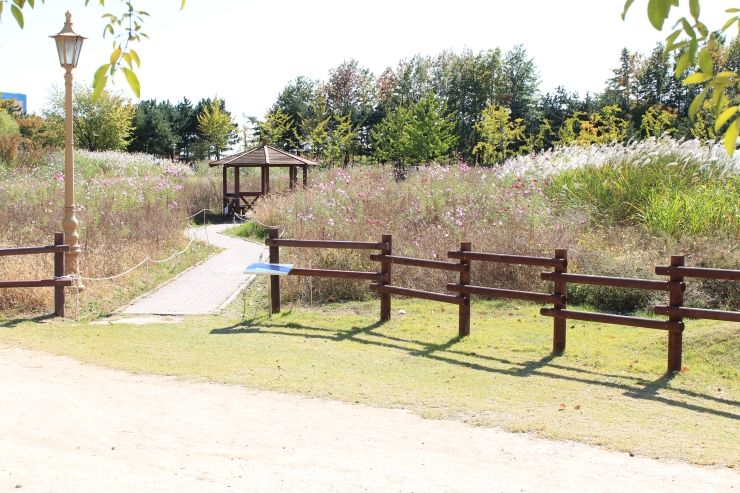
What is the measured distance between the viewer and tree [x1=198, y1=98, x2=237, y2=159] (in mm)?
61500

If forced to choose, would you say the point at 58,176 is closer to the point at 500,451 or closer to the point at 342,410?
the point at 342,410

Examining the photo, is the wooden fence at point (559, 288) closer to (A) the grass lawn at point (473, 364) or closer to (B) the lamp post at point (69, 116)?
(A) the grass lawn at point (473, 364)

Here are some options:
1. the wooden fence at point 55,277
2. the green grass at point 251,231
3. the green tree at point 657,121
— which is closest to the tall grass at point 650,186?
the green grass at point 251,231

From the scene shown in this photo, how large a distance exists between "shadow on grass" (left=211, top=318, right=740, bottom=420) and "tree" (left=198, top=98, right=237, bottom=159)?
51480 mm

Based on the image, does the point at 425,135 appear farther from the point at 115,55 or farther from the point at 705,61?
the point at 705,61

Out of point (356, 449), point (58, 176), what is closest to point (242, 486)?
point (356, 449)

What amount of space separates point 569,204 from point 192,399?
435 inches

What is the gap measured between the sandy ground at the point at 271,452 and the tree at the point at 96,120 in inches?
1969

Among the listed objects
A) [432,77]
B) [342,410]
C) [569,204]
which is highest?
[432,77]

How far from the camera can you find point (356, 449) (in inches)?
238

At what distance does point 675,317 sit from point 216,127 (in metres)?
55.9

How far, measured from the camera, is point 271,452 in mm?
5922

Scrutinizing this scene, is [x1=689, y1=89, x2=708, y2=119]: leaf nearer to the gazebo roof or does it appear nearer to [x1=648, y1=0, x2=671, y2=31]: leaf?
[x1=648, y1=0, x2=671, y2=31]: leaf

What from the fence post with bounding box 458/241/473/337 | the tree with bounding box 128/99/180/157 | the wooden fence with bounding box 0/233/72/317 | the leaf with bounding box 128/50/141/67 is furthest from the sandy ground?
the tree with bounding box 128/99/180/157
